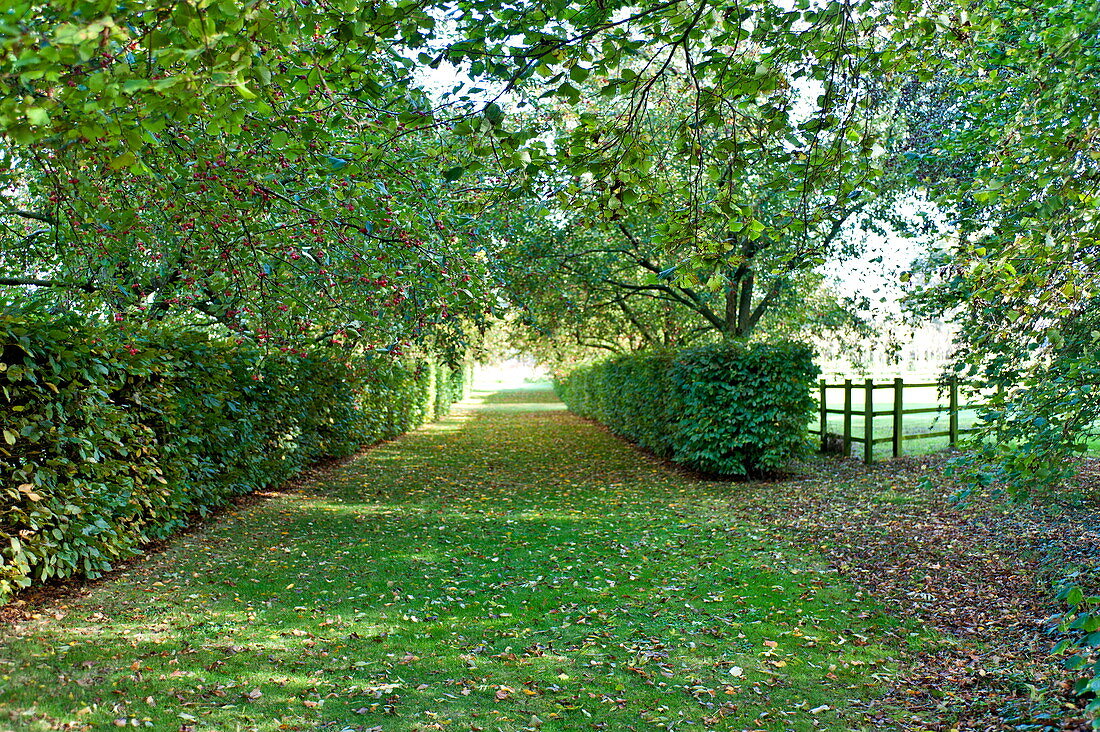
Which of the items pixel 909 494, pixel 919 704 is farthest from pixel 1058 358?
pixel 909 494

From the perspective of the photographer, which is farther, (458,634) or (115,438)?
(115,438)

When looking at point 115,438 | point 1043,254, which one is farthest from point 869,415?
point 115,438

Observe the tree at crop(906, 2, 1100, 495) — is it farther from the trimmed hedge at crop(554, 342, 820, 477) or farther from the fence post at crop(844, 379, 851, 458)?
the fence post at crop(844, 379, 851, 458)

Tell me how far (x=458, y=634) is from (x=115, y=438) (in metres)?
3.24

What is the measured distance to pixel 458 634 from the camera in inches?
195

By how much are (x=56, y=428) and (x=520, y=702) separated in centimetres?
382

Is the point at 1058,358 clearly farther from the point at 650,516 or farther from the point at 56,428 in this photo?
the point at 56,428

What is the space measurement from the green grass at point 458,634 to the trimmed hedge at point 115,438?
1.32 ft

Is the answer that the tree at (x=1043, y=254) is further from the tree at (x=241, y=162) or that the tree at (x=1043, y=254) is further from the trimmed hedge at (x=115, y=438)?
the trimmed hedge at (x=115, y=438)

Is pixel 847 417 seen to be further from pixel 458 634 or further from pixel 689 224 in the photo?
pixel 689 224

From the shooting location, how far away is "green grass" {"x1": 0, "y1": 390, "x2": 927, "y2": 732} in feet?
12.4

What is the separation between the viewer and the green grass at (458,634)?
12.4 feet

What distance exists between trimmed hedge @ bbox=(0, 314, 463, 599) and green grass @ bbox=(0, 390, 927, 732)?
40 centimetres

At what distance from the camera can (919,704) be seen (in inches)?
152
